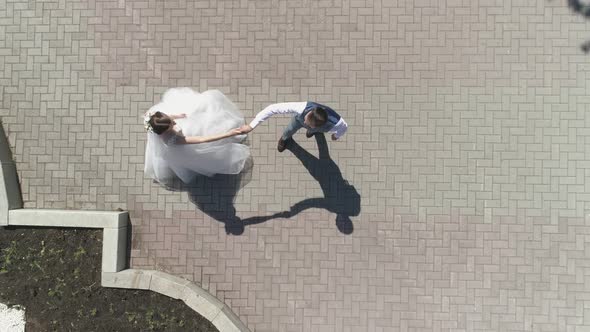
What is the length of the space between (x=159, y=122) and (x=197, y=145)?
87 centimetres

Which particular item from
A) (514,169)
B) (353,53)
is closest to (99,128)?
(353,53)

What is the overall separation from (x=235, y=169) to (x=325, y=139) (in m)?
1.54

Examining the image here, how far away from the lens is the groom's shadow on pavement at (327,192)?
25.7 feet

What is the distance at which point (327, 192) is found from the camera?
7.87m

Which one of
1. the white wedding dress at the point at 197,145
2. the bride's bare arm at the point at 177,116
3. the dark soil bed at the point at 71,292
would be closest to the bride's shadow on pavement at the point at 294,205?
the white wedding dress at the point at 197,145

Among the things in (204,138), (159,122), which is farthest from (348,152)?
(159,122)

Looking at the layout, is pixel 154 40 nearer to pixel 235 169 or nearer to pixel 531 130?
pixel 235 169

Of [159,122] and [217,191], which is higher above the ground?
[159,122]

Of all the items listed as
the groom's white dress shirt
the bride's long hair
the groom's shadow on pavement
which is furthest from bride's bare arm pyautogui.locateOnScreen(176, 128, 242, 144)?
the groom's shadow on pavement

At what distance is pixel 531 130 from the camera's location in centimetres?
779

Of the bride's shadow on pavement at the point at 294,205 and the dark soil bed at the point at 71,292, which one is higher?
the bride's shadow on pavement at the point at 294,205

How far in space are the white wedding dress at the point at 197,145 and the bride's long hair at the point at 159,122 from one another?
1.56ft

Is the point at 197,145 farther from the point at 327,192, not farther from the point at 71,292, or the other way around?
the point at 71,292

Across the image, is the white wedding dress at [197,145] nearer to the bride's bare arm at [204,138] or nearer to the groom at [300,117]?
the bride's bare arm at [204,138]
